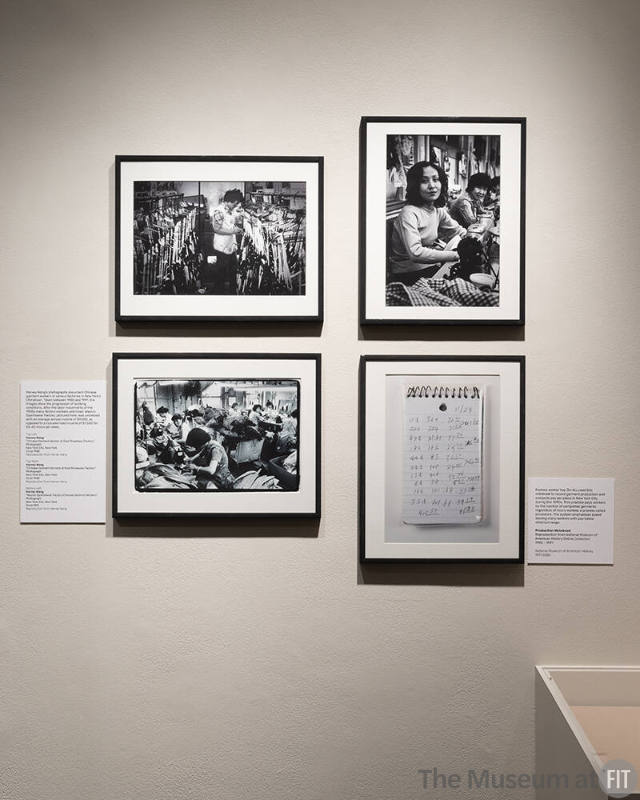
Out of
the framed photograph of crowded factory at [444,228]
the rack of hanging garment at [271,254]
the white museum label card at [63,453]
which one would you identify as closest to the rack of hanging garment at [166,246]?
the rack of hanging garment at [271,254]

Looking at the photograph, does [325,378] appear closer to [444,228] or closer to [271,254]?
[271,254]

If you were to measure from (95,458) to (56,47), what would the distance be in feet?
2.90

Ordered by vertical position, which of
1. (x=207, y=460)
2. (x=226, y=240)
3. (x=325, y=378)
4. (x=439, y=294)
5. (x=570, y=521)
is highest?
(x=226, y=240)

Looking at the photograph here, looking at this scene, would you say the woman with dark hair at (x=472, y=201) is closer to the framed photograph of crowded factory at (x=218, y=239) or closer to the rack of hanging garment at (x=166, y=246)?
the framed photograph of crowded factory at (x=218, y=239)

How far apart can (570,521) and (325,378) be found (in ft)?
2.00

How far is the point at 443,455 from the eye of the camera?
1.35 m

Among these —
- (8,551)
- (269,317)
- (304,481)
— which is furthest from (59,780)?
Answer: (269,317)

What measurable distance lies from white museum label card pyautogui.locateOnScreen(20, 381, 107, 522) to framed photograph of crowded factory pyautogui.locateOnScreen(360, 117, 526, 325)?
2.05 ft

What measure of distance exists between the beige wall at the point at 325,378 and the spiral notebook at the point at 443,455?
0.11 metres

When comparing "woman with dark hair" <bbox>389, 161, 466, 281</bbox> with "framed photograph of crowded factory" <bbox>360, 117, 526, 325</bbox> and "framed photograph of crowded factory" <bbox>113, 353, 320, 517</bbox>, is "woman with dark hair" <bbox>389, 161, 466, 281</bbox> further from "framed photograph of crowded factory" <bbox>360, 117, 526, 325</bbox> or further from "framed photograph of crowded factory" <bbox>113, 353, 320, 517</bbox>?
"framed photograph of crowded factory" <bbox>113, 353, 320, 517</bbox>

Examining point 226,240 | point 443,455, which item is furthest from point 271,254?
point 443,455

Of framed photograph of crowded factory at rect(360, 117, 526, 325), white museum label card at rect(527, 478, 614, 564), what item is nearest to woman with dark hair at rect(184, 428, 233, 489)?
framed photograph of crowded factory at rect(360, 117, 526, 325)

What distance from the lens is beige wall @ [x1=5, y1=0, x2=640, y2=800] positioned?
1352 millimetres

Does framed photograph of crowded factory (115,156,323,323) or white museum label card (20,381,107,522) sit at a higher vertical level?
framed photograph of crowded factory (115,156,323,323)
